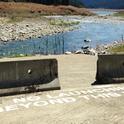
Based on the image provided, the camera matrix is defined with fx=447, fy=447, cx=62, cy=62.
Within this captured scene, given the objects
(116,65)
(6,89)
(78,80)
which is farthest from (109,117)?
(78,80)

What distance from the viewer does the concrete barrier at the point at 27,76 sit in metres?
11.7

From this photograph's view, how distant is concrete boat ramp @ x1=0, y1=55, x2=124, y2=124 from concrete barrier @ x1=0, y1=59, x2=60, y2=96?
32 centimetres

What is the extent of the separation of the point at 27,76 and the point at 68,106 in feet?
7.28

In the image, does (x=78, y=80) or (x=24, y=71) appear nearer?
(x=24, y=71)

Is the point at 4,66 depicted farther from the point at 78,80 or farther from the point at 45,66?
the point at 78,80

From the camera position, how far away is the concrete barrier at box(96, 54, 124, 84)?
13.6 metres

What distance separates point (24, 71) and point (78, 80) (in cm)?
327

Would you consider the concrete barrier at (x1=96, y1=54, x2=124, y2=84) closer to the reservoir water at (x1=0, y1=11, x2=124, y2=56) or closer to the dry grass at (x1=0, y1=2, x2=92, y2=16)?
the reservoir water at (x1=0, y1=11, x2=124, y2=56)

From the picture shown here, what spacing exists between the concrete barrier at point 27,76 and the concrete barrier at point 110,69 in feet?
5.56

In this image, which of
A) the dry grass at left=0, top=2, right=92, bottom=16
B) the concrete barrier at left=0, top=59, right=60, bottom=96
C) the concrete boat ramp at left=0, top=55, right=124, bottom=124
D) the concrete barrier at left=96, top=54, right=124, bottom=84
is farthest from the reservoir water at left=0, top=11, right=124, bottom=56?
the dry grass at left=0, top=2, right=92, bottom=16

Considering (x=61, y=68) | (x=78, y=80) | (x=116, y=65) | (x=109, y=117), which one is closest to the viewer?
(x=109, y=117)

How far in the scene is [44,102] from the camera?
10781 mm

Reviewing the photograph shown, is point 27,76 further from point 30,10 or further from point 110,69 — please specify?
point 30,10

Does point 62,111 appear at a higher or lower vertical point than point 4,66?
lower
